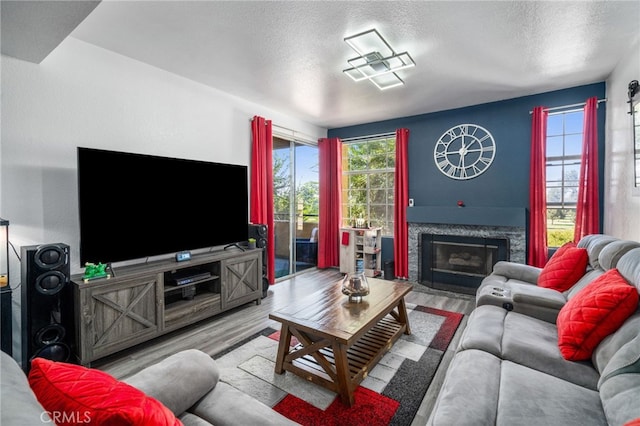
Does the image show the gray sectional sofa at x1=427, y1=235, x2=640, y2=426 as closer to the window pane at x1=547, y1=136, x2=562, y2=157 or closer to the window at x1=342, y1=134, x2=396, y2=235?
the window pane at x1=547, y1=136, x2=562, y2=157

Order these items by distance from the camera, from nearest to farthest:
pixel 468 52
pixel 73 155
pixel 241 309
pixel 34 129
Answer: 1. pixel 34 129
2. pixel 73 155
3. pixel 468 52
4. pixel 241 309

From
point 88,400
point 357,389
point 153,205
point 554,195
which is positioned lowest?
point 357,389

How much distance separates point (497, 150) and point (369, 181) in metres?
2.08

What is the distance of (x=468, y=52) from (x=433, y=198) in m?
2.40

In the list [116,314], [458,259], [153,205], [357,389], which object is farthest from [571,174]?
[116,314]

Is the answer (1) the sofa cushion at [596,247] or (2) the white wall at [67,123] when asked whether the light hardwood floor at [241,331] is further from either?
(1) the sofa cushion at [596,247]

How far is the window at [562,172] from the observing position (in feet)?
12.6

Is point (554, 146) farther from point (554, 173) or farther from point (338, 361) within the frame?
point (338, 361)

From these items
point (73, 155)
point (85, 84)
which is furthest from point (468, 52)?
point (73, 155)

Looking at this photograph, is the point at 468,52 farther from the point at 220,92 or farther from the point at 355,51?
the point at 220,92

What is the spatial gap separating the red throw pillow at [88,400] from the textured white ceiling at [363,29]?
232cm

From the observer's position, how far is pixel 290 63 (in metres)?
3.03

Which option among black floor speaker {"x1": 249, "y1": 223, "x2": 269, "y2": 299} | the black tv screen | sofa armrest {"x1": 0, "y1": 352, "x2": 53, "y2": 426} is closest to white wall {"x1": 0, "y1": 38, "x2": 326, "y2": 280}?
the black tv screen

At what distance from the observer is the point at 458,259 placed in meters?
4.43
